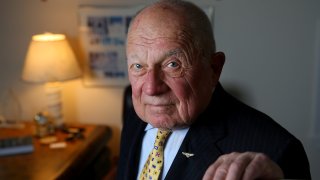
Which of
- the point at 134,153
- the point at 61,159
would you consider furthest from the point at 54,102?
the point at 134,153

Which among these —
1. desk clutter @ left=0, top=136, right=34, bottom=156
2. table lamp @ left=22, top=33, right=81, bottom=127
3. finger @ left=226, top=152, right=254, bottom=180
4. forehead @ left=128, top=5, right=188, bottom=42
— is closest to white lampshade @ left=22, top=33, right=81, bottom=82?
table lamp @ left=22, top=33, right=81, bottom=127

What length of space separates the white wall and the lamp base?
0.71 feet

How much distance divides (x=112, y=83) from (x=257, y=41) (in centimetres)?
103

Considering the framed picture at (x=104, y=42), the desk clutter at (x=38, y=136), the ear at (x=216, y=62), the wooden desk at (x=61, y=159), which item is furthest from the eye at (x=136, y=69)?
the framed picture at (x=104, y=42)

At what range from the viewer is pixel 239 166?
469 mm

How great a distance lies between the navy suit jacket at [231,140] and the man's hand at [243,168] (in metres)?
0.38

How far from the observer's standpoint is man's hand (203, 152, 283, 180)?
17.7 inches

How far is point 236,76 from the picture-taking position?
7.21 ft

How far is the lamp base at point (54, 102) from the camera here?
212 cm

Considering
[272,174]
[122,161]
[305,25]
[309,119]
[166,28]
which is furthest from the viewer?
[309,119]

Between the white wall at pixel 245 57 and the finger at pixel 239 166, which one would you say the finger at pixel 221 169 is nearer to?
the finger at pixel 239 166

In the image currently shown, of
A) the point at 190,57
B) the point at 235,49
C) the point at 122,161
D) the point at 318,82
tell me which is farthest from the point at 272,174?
the point at 318,82

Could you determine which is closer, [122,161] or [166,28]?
[166,28]

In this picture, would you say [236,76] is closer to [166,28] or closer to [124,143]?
[124,143]
